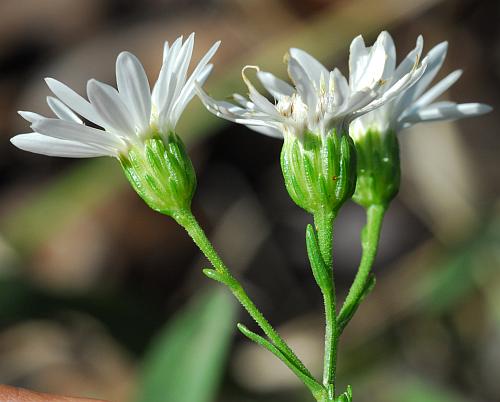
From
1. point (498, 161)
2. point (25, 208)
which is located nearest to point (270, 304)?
point (25, 208)

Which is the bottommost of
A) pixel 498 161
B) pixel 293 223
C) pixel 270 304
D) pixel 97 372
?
pixel 97 372

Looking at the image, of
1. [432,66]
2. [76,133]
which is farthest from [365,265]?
[76,133]

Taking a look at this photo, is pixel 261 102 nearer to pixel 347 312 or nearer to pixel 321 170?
pixel 321 170

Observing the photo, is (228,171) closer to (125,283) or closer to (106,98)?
(125,283)

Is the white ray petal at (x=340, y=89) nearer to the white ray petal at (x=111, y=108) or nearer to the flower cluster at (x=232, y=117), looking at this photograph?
the flower cluster at (x=232, y=117)

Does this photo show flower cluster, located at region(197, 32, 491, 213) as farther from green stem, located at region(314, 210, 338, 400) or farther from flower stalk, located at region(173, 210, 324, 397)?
flower stalk, located at region(173, 210, 324, 397)

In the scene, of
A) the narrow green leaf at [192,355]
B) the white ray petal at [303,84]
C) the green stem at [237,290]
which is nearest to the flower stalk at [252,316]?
the green stem at [237,290]
